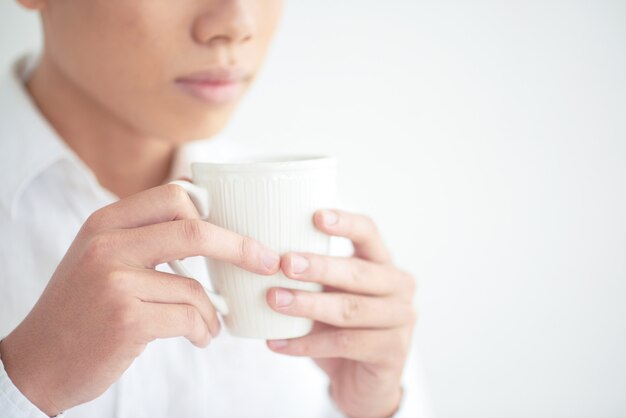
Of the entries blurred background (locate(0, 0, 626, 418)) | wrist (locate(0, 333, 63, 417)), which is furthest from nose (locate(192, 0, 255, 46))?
blurred background (locate(0, 0, 626, 418))

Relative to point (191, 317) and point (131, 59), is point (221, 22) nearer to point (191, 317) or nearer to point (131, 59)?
point (131, 59)

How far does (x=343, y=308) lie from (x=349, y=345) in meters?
0.08

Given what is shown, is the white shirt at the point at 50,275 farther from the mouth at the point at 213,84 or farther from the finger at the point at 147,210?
the finger at the point at 147,210

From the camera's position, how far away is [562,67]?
153 cm

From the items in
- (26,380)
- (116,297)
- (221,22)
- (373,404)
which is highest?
(221,22)

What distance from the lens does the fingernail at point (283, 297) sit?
2.15ft

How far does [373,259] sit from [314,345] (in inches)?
5.7

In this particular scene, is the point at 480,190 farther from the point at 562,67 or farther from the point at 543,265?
the point at 562,67

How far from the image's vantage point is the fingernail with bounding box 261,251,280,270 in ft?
2.05

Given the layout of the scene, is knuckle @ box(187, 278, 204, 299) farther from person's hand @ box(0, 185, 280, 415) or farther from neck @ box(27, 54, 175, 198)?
neck @ box(27, 54, 175, 198)

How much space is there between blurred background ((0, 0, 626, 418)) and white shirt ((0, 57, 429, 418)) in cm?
64

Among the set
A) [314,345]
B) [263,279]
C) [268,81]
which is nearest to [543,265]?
[268,81]

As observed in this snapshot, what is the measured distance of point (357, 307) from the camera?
748 millimetres

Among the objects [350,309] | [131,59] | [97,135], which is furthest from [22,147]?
[350,309]
